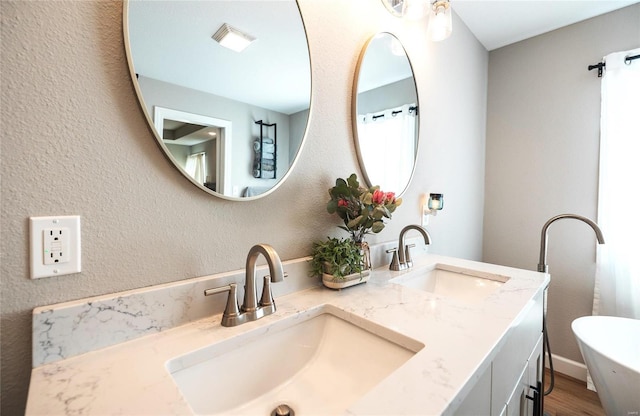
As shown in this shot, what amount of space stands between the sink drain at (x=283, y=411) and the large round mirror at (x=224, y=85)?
0.53m

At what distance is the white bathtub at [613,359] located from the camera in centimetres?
108

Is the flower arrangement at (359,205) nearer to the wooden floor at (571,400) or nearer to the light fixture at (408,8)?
the light fixture at (408,8)

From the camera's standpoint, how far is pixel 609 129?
1.73 metres

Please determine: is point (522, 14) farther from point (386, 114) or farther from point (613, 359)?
point (613, 359)

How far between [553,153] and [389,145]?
4.84ft

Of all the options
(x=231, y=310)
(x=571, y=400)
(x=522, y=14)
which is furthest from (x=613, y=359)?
(x=522, y=14)

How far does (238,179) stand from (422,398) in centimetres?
67

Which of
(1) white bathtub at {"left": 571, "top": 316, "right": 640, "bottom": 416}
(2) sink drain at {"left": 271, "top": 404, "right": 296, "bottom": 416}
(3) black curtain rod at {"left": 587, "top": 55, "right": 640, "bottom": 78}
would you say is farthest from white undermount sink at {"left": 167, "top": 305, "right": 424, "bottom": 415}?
(3) black curtain rod at {"left": 587, "top": 55, "right": 640, "bottom": 78}

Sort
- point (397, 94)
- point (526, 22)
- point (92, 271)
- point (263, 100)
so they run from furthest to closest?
point (526, 22)
point (397, 94)
point (263, 100)
point (92, 271)

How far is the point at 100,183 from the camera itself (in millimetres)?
607

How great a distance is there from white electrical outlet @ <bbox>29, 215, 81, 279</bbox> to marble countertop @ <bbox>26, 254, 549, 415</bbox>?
177 mm

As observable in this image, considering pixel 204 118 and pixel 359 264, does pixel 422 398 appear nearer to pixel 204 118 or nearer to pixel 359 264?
pixel 359 264

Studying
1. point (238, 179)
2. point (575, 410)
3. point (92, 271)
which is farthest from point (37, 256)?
point (575, 410)

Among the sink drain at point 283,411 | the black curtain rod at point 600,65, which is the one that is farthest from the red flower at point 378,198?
the black curtain rod at point 600,65
